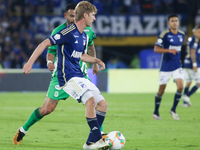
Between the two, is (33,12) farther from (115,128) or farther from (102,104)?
(102,104)

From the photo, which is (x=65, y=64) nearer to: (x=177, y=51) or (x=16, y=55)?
(x=177, y=51)

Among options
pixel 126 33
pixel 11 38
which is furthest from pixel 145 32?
pixel 11 38

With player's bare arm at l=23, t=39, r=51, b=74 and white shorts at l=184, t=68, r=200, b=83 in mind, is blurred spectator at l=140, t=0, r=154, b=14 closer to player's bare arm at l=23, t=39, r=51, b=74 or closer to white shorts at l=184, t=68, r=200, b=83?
white shorts at l=184, t=68, r=200, b=83

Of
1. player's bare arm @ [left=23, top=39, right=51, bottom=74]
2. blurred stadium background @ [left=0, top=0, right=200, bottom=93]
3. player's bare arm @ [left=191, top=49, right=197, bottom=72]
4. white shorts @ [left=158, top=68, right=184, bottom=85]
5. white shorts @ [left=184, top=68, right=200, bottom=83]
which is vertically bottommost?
blurred stadium background @ [left=0, top=0, right=200, bottom=93]

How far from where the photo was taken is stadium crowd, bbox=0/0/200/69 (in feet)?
63.7

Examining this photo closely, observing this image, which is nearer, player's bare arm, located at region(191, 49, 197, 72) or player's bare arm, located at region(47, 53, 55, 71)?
player's bare arm, located at region(47, 53, 55, 71)

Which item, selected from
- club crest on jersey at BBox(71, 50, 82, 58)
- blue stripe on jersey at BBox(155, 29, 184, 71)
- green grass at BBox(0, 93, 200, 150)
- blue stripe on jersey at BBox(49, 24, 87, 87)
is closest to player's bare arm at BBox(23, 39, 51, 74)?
blue stripe on jersey at BBox(49, 24, 87, 87)

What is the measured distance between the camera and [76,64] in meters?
4.84

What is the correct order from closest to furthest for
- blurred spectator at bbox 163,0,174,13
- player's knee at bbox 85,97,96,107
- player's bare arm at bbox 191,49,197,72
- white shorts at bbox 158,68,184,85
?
player's knee at bbox 85,97,96,107
white shorts at bbox 158,68,184,85
player's bare arm at bbox 191,49,197,72
blurred spectator at bbox 163,0,174,13

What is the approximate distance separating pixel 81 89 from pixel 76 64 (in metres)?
0.40

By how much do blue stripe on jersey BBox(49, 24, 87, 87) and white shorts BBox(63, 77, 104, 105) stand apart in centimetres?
9

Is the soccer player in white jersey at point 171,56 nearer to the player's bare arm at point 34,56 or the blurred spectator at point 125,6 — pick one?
the player's bare arm at point 34,56

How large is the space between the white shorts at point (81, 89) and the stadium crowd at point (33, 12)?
45.6 ft

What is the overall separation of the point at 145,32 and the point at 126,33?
1051mm
